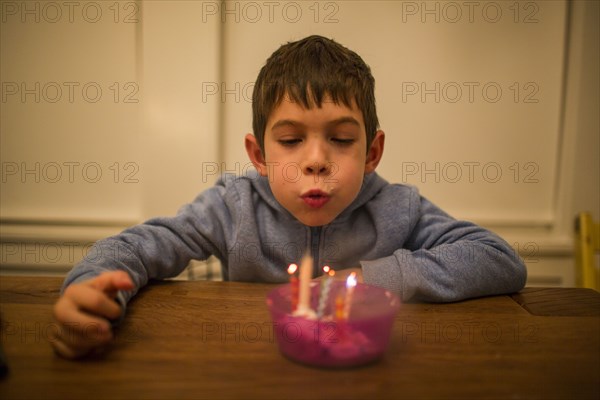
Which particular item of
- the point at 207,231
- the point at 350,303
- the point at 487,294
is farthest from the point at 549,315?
the point at 207,231

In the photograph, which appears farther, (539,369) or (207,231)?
(207,231)

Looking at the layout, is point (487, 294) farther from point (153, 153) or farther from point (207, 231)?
point (153, 153)

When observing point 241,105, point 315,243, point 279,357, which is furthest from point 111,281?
point 241,105

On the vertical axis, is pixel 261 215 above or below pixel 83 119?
below

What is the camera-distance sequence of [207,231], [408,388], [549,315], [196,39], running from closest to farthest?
[408,388] → [549,315] → [207,231] → [196,39]

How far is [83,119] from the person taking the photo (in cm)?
119

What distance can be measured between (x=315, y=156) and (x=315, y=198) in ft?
0.24

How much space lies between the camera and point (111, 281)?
0.45 metres

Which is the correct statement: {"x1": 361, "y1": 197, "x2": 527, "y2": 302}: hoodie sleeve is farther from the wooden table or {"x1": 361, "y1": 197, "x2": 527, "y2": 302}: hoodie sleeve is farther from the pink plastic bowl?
the pink plastic bowl

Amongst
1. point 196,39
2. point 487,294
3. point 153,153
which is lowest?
point 487,294

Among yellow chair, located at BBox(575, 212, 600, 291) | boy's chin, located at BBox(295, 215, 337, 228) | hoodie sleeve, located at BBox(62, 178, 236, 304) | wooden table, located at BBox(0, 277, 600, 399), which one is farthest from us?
yellow chair, located at BBox(575, 212, 600, 291)

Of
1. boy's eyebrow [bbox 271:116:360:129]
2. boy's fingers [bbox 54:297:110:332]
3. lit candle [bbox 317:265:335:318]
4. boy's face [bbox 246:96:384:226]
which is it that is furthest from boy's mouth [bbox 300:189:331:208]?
boy's fingers [bbox 54:297:110:332]

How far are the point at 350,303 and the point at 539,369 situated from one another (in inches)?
7.1

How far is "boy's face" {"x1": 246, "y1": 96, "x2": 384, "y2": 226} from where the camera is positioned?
66 cm
